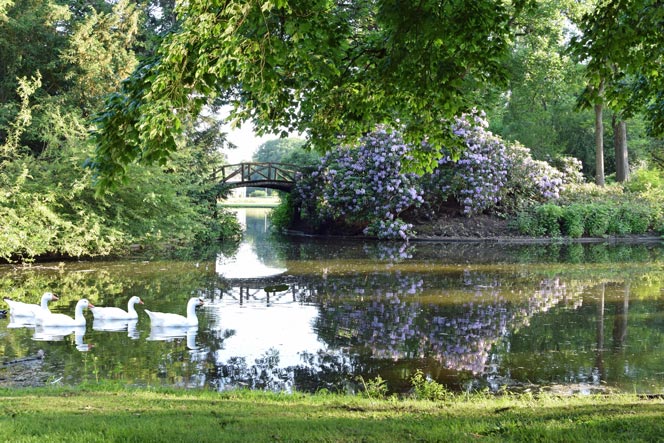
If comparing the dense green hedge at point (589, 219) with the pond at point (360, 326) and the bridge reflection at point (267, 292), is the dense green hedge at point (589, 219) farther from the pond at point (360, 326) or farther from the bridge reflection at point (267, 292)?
the bridge reflection at point (267, 292)

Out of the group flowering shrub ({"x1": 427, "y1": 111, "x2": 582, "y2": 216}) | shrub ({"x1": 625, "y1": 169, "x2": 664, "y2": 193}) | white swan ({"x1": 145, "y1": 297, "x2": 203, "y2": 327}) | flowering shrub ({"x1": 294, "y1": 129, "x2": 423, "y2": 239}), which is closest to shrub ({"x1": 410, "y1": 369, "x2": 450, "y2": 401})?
white swan ({"x1": 145, "y1": 297, "x2": 203, "y2": 327})

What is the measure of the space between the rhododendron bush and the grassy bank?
2377 cm

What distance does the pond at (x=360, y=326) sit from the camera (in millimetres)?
8789

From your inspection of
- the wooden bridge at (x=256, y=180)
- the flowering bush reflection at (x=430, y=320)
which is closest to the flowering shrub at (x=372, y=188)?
the wooden bridge at (x=256, y=180)

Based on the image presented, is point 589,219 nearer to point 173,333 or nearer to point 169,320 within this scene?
point 169,320

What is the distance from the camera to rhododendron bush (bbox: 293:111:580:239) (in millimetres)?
30859

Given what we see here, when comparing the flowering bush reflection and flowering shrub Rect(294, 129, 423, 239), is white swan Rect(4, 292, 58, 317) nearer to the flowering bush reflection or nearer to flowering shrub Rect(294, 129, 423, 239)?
the flowering bush reflection

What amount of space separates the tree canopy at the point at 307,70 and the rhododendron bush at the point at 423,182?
2029cm

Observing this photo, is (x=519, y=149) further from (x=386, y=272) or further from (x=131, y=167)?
(x=131, y=167)

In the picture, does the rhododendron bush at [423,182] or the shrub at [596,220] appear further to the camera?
the shrub at [596,220]

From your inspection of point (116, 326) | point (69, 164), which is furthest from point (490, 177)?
point (116, 326)

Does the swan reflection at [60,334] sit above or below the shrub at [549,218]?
below

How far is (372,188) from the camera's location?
1228 inches

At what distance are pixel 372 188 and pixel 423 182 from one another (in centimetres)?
255
